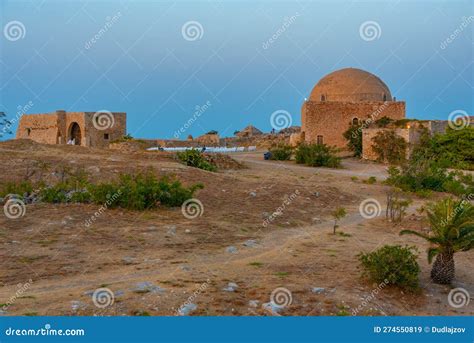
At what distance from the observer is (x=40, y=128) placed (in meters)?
35.6

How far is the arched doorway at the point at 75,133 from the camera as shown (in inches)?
1336

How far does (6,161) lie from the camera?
1518 cm

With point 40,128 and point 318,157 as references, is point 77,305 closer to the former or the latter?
point 318,157

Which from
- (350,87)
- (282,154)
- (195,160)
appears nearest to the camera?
(195,160)

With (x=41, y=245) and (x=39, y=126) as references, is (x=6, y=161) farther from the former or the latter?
(x=39, y=126)

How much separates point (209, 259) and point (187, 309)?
93.6 inches

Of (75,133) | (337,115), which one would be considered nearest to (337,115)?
(337,115)

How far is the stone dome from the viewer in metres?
35.9

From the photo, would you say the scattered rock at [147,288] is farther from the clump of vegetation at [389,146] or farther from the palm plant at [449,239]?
the clump of vegetation at [389,146]

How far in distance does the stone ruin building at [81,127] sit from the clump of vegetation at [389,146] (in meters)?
16.6

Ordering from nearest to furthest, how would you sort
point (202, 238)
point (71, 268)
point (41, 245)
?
point (71, 268), point (41, 245), point (202, 238)

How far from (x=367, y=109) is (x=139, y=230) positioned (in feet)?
86.3

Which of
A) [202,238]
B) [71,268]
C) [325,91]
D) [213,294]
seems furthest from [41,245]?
[325,91]

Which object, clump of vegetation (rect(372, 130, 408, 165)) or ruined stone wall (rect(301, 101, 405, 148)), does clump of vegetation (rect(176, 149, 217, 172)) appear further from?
ruined stone wall (rect(301, 101, 405, 148))
